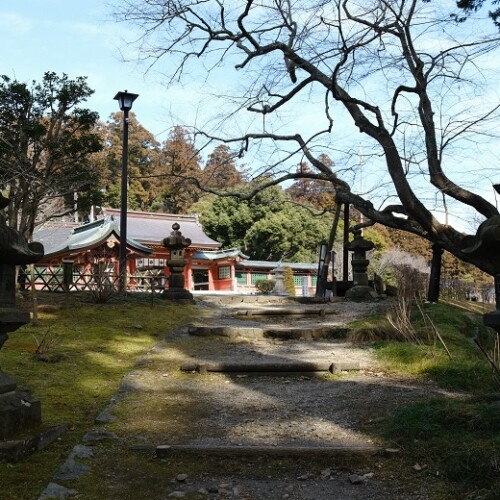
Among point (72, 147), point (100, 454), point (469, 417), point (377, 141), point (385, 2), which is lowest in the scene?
point (100, 454)

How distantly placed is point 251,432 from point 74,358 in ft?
9.98

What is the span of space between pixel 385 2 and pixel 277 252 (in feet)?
88.9

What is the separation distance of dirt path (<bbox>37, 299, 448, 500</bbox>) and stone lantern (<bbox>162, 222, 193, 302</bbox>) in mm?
6043

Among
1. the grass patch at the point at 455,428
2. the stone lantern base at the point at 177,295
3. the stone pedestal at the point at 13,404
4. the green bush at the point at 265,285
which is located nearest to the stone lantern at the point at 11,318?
the stone pedestal at the point at 13,404

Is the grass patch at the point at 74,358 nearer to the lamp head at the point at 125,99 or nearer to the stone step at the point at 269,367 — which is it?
the stone step at the point at 269,367

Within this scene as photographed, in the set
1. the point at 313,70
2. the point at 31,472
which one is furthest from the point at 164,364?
the point at 313,70

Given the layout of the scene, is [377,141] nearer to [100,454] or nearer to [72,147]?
[100,454]

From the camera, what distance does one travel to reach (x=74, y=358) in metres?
6.38

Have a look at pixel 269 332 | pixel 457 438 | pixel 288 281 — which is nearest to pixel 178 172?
pixel 269 332

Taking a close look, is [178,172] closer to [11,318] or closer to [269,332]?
[269,332]

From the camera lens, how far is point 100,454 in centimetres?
366

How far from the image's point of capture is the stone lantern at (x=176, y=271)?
43.3 feet

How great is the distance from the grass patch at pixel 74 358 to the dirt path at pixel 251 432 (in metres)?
0.22

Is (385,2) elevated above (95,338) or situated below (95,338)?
above
